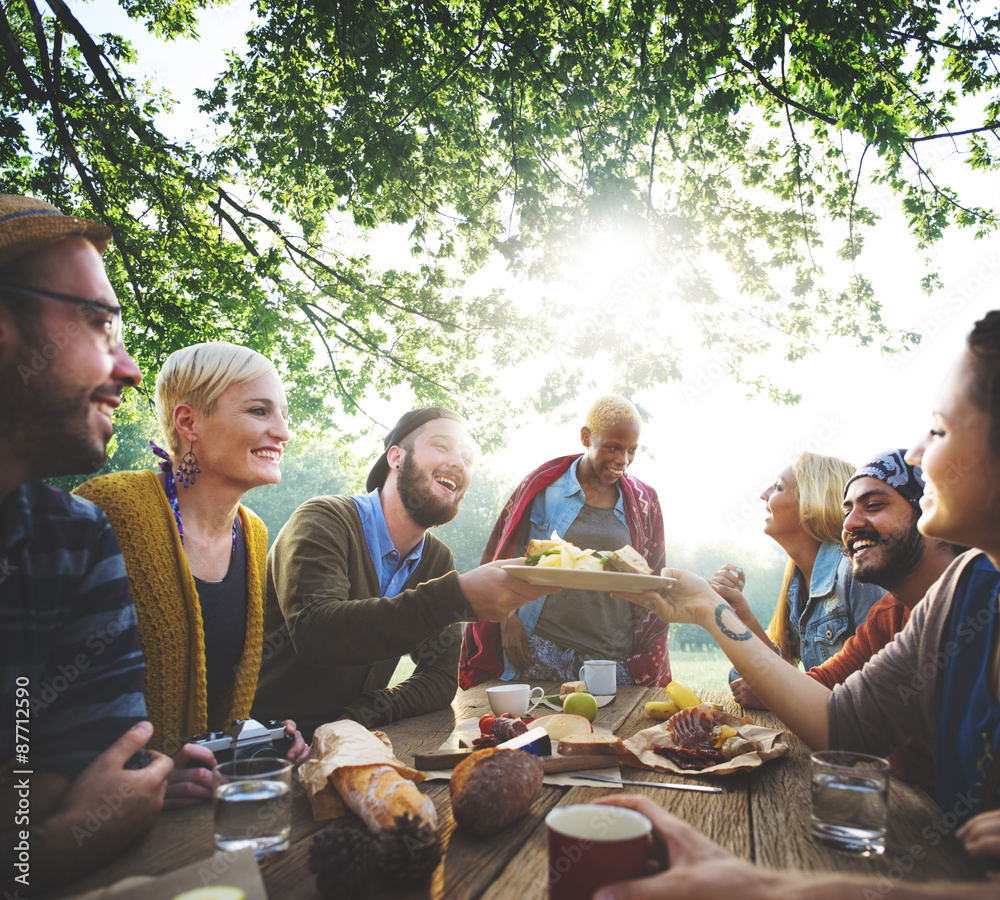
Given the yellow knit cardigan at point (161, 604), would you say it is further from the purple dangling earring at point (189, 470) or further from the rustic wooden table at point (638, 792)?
the rustic wooden table at point (638, 792)

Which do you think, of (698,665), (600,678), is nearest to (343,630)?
(600,678)

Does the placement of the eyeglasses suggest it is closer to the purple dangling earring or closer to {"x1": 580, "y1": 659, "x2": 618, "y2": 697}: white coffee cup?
the purple dangling earring

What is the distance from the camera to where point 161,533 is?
7.77 feet

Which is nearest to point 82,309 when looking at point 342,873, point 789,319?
point 342,873

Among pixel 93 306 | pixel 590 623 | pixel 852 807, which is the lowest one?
pixel 590 623

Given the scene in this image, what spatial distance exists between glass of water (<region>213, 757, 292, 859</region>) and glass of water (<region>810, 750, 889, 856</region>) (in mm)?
1253

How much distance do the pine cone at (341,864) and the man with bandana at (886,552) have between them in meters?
2.21

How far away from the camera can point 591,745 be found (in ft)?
6.30

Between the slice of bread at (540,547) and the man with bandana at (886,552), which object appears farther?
the slice of bread at (540,547)

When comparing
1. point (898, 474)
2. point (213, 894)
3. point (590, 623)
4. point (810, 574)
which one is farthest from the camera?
point (590, 623)

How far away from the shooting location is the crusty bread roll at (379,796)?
1.34 metres

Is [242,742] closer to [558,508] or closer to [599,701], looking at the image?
[599,701]

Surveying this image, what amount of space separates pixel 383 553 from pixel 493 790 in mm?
2101
